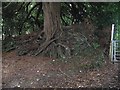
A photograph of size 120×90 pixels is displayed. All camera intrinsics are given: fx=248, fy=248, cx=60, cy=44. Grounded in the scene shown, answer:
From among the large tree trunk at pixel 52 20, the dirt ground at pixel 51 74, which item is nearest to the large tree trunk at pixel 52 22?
the large tree trunk at pixel 52 20

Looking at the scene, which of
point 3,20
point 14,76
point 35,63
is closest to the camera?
point 14,76

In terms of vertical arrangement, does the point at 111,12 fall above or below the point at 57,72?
above

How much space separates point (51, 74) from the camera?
4074mm

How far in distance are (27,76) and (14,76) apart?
0.69 ft

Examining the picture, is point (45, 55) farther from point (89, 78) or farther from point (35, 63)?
point (89, 78)

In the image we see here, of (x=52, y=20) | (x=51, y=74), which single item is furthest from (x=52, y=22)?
(x=51, y=74)

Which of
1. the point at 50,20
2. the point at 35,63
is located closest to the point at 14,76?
the point at 35,63

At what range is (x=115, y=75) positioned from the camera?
4.07 meters

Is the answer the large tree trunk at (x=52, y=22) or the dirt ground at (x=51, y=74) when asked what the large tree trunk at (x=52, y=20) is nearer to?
the large tree trunk at (x=52, y=22)

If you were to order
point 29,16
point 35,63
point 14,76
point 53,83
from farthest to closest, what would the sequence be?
point 29,16 < point 35,63 < point 14,76 < point 53,83

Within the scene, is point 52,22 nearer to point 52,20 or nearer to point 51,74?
point 52,20

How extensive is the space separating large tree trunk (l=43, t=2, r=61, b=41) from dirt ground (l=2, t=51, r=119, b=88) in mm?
686

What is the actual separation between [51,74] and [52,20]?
1555 millimetres

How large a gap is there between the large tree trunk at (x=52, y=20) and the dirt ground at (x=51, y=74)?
0.69 metres
